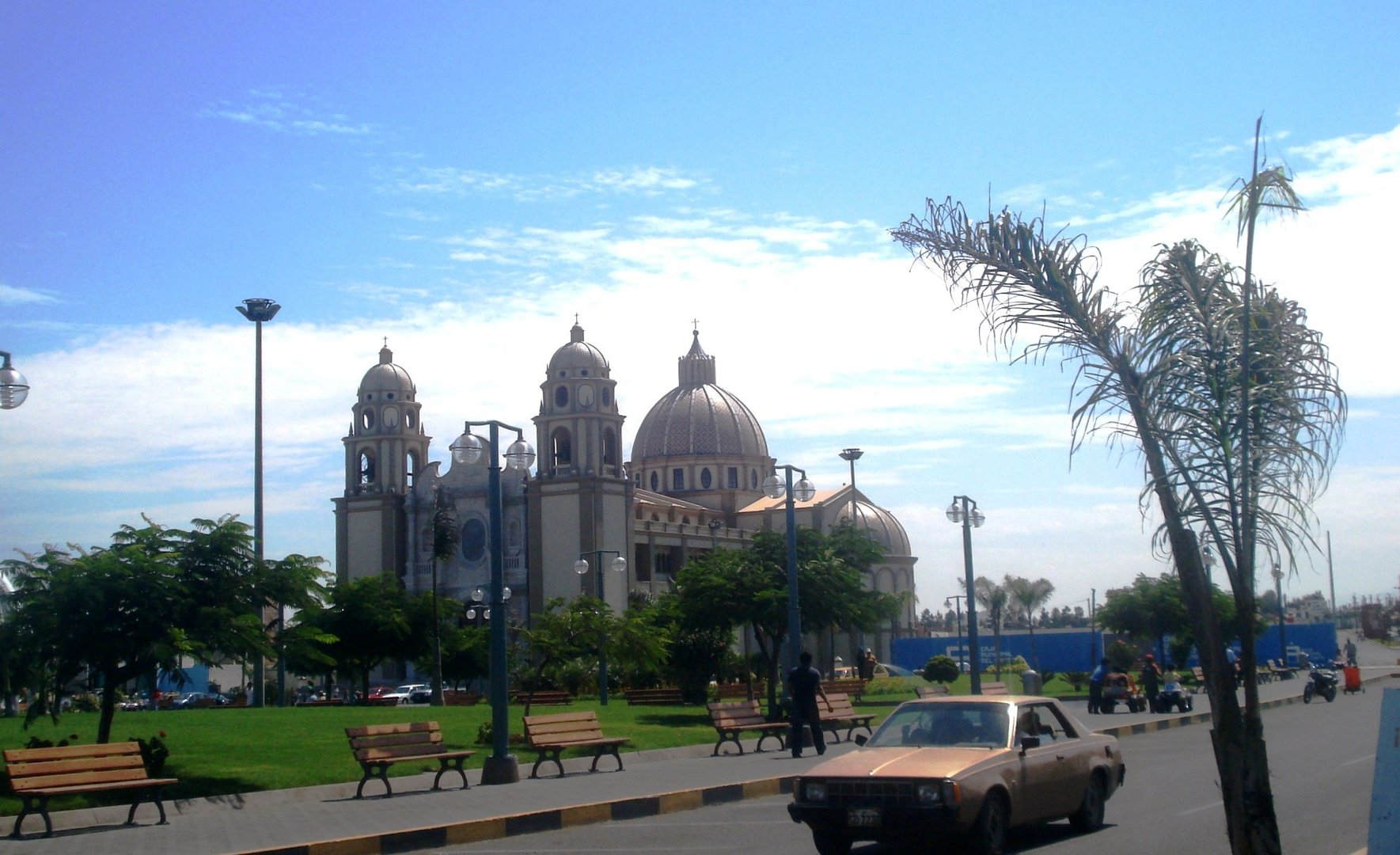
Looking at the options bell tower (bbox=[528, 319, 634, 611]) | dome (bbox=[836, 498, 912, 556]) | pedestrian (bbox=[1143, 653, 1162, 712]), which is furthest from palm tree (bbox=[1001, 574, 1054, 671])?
pedestrian (bbox=[1143, 653, 1162, 712])

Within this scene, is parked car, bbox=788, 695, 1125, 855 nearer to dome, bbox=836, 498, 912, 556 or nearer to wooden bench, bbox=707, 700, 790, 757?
wooden bench, bbox=707, 700, 790, 757

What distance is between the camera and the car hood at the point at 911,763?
993 cm

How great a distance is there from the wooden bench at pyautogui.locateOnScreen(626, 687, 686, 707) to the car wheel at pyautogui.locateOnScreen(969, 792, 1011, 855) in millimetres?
26177

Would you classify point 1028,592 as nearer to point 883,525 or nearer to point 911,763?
point 883,525

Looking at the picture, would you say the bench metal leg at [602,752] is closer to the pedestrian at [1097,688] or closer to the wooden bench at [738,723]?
the wooden bench at [738,723]

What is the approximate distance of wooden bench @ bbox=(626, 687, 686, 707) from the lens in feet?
120

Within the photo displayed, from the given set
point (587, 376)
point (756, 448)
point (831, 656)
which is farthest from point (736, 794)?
point (756, 448)

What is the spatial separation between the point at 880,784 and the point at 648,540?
223 ft

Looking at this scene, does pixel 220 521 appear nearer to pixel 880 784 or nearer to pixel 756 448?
pixel 880 784

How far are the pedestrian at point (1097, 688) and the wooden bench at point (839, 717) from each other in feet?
24.2

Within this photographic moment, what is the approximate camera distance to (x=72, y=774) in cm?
1182

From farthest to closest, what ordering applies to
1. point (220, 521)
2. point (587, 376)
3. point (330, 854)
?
A: point (587, 376), point (220, 521), point (330, 854)

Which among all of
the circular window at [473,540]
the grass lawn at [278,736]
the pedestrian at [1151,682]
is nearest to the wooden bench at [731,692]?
the grass lawn at [278,736]

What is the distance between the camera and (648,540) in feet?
255
